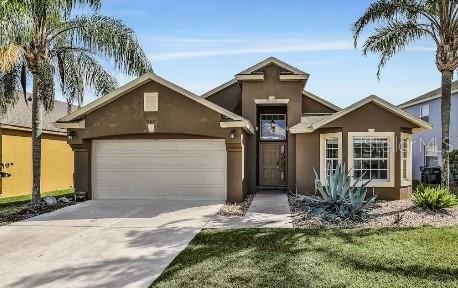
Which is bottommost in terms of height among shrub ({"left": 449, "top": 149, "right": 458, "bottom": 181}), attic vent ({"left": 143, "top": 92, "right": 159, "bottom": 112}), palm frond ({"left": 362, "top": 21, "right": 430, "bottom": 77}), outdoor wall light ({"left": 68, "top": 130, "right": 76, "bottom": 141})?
shrub ({"left": 449, "top": 149, "right": 458, "bottom": 181})

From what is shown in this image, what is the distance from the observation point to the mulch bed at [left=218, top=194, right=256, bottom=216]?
513 inches

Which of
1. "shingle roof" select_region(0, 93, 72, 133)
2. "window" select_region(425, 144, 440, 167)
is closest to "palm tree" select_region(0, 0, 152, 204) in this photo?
"shingle roof" select_region(0, 93, 72, 133)

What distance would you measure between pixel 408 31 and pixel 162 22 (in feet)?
33.9

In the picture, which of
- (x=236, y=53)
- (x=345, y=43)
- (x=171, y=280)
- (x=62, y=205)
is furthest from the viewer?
(x=236, y=53)

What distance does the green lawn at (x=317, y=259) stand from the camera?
671 cm

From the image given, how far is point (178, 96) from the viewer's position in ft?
49.9

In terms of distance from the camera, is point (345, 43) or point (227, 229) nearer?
point (227, 229)

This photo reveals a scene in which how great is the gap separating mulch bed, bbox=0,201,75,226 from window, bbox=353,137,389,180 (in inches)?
452

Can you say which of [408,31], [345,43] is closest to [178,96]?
[345,43]

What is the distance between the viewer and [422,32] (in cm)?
1677

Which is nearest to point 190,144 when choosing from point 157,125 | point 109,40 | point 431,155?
point 157,125

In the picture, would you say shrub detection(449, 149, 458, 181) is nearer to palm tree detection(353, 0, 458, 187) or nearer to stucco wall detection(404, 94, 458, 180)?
stucco wall detection(404, 94, 458, 180)

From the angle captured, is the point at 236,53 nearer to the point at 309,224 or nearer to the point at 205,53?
the point at 205,53

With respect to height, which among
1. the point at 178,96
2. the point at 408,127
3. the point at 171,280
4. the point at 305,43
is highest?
the point at 305,43
